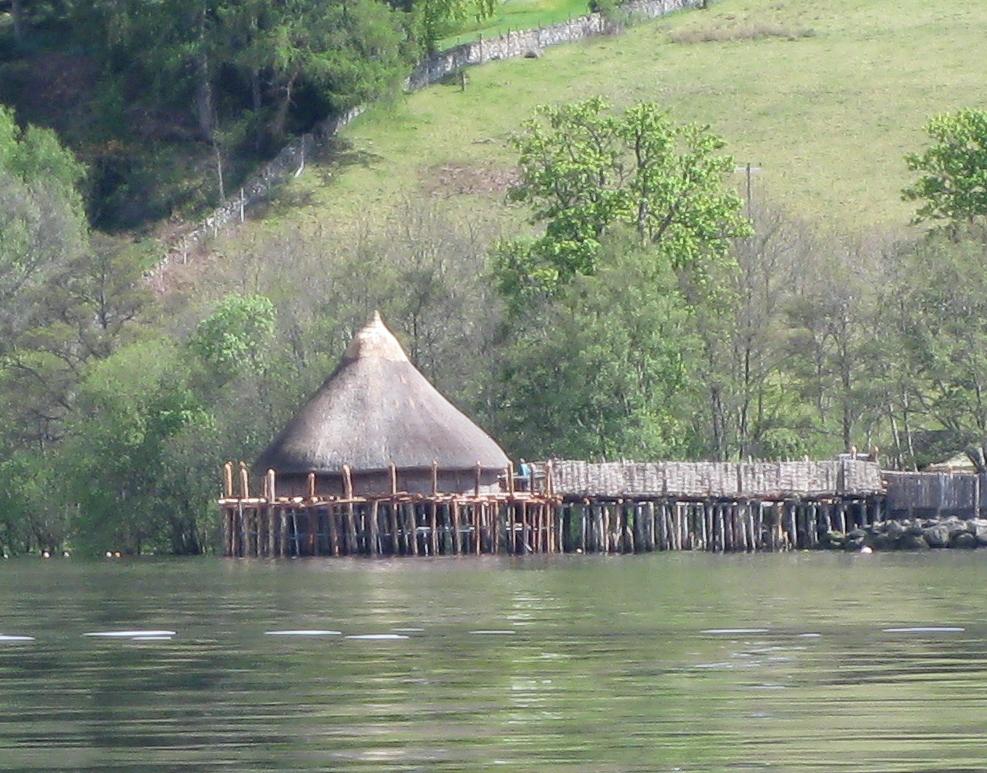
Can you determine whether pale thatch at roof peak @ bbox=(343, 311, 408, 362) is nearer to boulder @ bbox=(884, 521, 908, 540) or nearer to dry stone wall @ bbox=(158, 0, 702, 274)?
boulder @ bbox=(884, 521, 908, 540)

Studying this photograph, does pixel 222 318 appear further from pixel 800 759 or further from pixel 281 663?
pixel 800 759

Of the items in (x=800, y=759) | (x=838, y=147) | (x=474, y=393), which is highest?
(x=838, y=147)

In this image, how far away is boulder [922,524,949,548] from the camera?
62.3m

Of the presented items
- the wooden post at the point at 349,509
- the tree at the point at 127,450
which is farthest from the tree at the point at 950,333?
the tree at the point at 127,450

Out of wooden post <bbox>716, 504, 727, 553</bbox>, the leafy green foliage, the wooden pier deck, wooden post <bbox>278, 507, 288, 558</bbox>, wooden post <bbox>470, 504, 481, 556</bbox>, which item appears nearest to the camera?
wooden post <bbox>278, 507, 288, 558</bbox>

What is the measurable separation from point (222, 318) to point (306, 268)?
1300cm

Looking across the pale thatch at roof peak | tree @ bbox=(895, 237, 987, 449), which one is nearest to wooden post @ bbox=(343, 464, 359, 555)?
the pale thatch at roof peak

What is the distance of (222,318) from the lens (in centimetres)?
7369

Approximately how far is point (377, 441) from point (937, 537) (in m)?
14.8

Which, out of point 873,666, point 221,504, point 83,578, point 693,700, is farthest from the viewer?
point 221,504

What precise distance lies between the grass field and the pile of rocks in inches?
1285

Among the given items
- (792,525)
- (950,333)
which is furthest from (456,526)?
(950,333)

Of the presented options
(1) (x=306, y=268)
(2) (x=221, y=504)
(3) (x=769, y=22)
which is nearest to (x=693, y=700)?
(2) (x=221, y=504)

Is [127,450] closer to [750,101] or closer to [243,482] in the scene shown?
[243,482]
